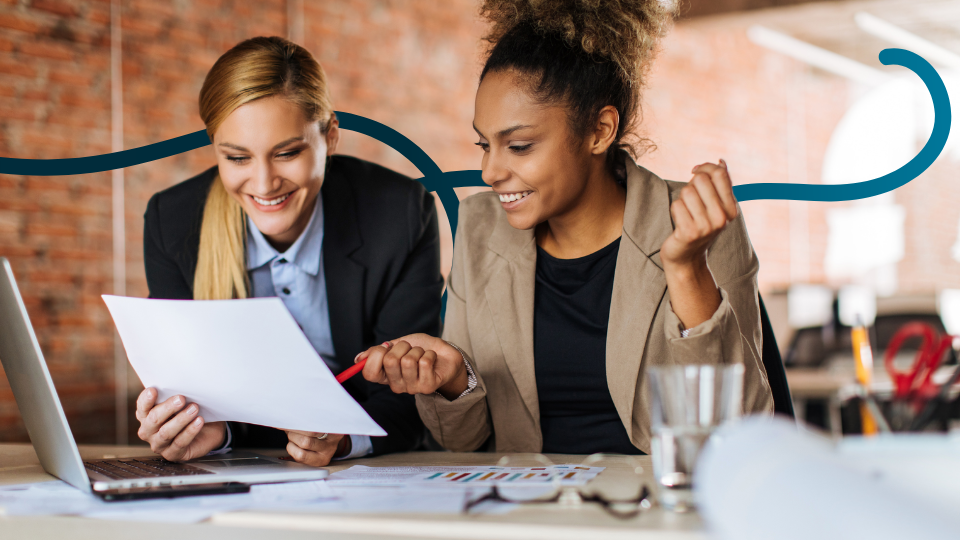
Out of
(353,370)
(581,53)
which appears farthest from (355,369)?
(581,53)

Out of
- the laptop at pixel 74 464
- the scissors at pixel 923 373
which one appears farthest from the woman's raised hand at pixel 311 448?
the scissors at pixel 923 373

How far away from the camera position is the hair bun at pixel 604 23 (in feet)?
4.53

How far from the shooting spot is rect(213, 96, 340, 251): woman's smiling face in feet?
4.64

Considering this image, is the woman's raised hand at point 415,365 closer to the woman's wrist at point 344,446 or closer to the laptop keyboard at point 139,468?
the woman's wrist at point 344,446

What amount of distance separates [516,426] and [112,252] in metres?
A: 2.73

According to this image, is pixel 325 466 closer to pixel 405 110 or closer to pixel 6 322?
pixel 6 322

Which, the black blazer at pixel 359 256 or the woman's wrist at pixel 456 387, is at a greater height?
the black blazer at pixel 359 256

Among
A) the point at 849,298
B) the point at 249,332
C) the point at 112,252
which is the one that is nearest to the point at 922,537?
the point at 249,332

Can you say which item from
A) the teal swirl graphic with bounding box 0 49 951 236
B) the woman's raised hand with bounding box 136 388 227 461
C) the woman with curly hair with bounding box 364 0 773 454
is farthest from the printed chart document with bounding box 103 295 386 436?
the teal swirl graphic with bounding box 0 49 951 236

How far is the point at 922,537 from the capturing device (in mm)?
397

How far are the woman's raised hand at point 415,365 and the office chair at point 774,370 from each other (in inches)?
20.4

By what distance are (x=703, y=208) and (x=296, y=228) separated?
2.77 ft

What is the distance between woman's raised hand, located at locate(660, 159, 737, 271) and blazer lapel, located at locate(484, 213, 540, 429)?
15.9 inches

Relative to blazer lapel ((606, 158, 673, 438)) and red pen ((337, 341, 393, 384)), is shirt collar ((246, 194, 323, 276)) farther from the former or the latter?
blazer lapel ((606, 158, 673, 438))
